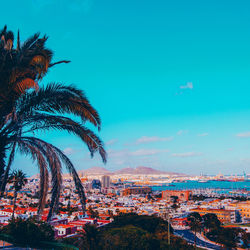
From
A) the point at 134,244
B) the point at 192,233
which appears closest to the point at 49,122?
the point at 134,244

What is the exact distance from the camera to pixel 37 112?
402 centimetres

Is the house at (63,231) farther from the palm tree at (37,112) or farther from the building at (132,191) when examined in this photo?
the building at (132,191)

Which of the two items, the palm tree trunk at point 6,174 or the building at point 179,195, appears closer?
the palm tree trunk at point 6,174

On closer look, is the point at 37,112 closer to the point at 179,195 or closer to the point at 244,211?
the point at 244,211

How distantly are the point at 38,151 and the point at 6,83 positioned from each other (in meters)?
1.12

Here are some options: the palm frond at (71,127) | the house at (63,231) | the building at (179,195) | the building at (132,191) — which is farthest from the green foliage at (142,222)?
the building at (132,191)

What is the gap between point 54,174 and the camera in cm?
390

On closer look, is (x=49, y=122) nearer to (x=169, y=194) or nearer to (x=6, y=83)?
(x=6, y=83)

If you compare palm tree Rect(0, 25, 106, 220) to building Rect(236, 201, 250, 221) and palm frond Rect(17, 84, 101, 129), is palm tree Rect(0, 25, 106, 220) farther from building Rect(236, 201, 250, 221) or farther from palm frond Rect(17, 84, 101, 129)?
building Rect(236, 201, 250, 221)

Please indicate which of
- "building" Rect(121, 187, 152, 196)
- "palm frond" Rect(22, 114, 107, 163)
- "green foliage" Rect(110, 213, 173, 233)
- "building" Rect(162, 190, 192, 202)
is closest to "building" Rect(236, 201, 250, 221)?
"green foliage" Rect(110, 213, 173, 233)

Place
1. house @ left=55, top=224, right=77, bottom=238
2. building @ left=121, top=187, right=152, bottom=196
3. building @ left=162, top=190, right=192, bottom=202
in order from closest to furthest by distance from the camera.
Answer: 1. house @ left=55, top=224, right=77, bottom=238
2. building @ left=162, top=190, right=192, bottom=202
3. building @ left=121, top=187, right=152, bottom=196

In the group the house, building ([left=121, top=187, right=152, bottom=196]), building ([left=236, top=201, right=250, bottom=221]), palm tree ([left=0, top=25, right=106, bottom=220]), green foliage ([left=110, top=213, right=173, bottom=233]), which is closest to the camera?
palm tree ([left=0, top=25, right=106, bottom=220])

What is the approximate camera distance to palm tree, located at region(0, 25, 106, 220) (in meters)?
3.58

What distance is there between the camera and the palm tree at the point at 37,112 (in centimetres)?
358
